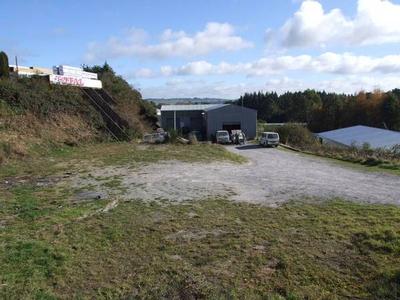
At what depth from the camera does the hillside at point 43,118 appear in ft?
71.9

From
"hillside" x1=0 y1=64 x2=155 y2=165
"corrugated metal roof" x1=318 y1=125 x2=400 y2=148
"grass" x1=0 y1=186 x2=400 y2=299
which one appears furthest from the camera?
"corrugated metal roof" x1=318 y1=125 x2=400 y2=148

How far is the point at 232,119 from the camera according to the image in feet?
162

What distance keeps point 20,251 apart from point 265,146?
3137 cm

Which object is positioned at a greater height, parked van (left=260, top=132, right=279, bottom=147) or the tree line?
the tree line

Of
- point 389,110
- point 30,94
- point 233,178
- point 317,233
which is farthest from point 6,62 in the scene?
point 389,110

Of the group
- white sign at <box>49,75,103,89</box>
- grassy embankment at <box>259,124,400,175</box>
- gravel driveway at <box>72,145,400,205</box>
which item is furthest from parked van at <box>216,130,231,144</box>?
gravel driveway at <box>72,145,400,205</box>

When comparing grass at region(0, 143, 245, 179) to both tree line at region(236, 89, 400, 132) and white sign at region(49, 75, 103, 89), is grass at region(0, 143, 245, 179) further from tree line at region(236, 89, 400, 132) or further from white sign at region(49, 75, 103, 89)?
tree line at region(236, 89, 400, 132)

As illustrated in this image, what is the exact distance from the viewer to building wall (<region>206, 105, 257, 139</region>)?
4906 cm

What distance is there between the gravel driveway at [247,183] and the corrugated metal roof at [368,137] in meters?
16.2

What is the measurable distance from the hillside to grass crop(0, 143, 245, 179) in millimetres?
748

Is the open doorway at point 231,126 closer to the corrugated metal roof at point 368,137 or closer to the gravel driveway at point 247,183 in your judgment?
the corrugated metal roof at point 368,137

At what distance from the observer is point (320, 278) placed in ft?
21.8

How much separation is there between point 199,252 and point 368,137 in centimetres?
3657

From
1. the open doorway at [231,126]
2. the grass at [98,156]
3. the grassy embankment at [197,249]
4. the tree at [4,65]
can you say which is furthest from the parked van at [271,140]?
the grassy embankment at [197,249]
